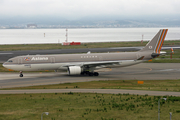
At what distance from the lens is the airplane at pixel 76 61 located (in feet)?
175

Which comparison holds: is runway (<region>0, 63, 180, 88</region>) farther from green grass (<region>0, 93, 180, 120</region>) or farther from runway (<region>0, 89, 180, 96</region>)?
green grass (<region>0, 93, 180, 120</region>)

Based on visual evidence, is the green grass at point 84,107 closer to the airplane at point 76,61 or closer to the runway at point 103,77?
the runway at point 103,77

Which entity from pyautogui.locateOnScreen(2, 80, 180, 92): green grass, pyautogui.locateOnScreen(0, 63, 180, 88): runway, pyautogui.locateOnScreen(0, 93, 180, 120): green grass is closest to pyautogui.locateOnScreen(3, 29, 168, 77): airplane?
pyautogui.locateOnScreen(0, 63, 180, 88): runway

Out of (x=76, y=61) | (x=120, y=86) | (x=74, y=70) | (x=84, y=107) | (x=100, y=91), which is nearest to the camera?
(x=84, y=107)

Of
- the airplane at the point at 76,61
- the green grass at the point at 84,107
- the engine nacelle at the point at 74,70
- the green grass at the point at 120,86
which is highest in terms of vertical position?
the airplane at the point at 76,61

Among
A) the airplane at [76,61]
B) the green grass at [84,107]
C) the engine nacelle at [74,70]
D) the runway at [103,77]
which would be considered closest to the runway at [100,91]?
the green grass at [84,107]

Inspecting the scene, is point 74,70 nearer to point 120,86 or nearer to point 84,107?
point 120,86

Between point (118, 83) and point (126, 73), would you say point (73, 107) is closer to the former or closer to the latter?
point (118, 83)

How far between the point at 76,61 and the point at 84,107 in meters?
25.2

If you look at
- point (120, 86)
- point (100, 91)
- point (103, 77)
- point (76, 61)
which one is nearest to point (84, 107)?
point (100, 91)

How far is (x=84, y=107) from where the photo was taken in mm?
31219

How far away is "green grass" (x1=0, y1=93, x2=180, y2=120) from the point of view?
90.6 ft

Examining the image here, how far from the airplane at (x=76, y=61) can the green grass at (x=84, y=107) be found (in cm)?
1694

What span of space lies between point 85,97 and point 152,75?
25.4m
